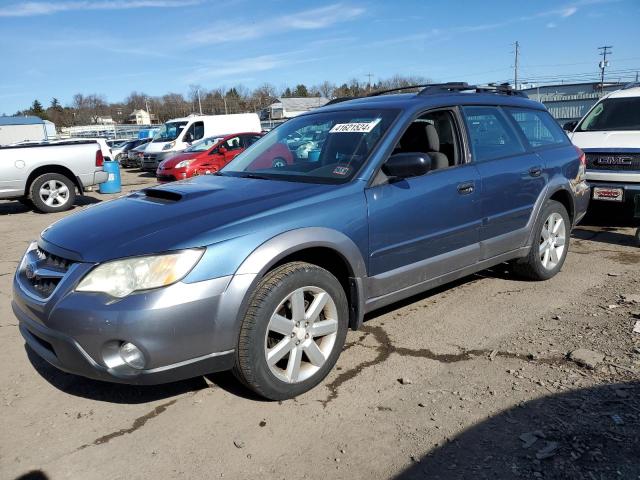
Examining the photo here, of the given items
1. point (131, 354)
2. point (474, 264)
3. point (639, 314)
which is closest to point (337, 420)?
point (131, 354)

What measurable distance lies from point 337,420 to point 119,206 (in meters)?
1.97

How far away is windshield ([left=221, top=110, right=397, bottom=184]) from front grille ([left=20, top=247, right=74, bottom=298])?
1517 mm

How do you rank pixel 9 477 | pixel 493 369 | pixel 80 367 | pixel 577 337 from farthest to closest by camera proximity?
pixel 577 337 < pixel 493 369 < pixel 80 367 < pixel 9 477

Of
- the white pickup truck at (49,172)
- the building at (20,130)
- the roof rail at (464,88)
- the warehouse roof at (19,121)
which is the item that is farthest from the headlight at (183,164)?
the warehouse roof at (19,121)

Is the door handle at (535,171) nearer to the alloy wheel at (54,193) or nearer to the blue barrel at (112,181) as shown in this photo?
the alloy wheel at (54,193)

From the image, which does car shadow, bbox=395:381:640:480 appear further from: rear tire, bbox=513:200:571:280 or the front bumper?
rear tire, bbox=513:200:571:280

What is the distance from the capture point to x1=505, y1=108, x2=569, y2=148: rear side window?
16.0ft

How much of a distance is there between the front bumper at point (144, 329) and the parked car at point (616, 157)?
5698 mm

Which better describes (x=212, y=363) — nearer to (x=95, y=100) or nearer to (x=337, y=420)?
(x=337, y=420)

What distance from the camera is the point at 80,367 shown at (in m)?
2.74

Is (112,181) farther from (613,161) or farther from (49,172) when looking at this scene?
(613,161)

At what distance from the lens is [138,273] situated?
2.65 metres

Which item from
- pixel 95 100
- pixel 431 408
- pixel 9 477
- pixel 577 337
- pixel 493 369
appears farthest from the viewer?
pixel 95 100

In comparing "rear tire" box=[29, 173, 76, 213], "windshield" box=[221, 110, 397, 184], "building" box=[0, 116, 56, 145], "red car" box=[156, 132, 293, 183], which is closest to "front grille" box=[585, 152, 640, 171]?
"windshield" box=[221, 110, 397, 184]
